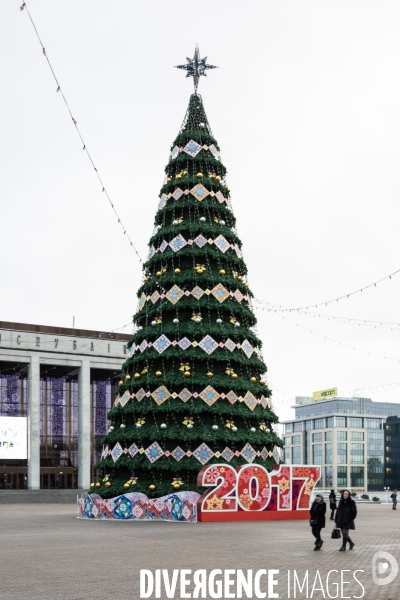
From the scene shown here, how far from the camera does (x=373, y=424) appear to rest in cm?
17138

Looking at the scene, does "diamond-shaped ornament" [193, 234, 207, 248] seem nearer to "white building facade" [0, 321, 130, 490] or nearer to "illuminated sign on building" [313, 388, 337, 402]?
"white building facade" [0, 321, 130, 490]

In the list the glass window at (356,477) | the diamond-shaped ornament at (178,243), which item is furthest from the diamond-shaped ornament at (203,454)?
the glass window at (356,477)

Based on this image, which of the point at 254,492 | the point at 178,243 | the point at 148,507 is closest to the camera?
the point at 148,507

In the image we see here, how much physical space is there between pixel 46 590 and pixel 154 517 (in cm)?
1727

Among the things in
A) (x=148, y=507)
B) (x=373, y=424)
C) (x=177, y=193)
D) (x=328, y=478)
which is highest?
(x=177, y=193)

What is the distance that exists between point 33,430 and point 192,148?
131 ft

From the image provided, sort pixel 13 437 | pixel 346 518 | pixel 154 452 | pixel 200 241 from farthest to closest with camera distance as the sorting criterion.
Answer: pixel 13 437 < pixel 200 241 < pixel 154 452 < pixel 346 518

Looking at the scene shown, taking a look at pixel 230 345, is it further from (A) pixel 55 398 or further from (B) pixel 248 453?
(A) pixel 55 398

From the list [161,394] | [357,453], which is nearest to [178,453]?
[161,394]

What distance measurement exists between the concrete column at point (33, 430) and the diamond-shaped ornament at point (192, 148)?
127 ft

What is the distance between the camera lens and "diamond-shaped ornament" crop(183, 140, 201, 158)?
115ft

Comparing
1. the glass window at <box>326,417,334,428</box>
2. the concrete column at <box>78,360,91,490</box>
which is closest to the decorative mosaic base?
the concrete column at <box>78,360,91,490</box>

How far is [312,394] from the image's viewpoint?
592 feet

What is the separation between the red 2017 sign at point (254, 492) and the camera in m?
28.8
